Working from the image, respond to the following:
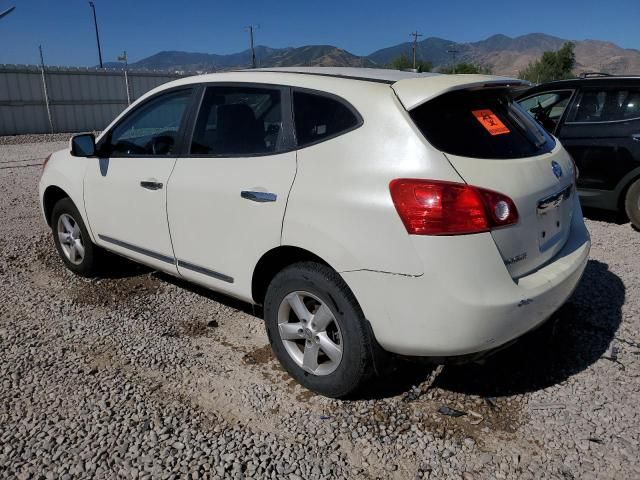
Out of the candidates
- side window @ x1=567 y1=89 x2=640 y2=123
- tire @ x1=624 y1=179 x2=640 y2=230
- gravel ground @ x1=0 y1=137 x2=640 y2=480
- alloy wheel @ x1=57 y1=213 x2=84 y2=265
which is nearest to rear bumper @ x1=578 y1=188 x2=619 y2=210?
tire @ x1=624 y1=179 x2=640 y2=230

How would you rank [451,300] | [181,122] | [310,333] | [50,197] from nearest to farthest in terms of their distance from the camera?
[451,300]
[310,333]
[181,122]
[50,197]

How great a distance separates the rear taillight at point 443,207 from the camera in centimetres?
231

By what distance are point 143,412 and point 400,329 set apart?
4.80 ft

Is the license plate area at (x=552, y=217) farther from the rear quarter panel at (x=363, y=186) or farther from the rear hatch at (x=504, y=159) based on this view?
the rear quarter panel at (x=363, y=186)

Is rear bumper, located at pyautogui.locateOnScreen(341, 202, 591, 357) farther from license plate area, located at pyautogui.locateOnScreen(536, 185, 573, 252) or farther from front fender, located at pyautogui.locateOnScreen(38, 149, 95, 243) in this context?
front fender, located at pyautogui.locateOnScreen(38, 149, 95, 243)

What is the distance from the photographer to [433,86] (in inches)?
102

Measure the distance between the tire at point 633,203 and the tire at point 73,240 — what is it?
5.77 metres

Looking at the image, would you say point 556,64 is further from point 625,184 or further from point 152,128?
point 152,128

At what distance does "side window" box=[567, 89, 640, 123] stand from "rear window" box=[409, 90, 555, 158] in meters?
3.89

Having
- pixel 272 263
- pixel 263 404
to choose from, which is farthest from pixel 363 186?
pixel 263 404

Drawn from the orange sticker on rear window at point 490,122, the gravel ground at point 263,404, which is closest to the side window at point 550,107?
the gravel ground at point 263,404

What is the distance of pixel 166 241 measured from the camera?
11.8ft

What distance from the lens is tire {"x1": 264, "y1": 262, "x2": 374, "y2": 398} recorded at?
2.61m

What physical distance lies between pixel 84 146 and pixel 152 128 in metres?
0.59
